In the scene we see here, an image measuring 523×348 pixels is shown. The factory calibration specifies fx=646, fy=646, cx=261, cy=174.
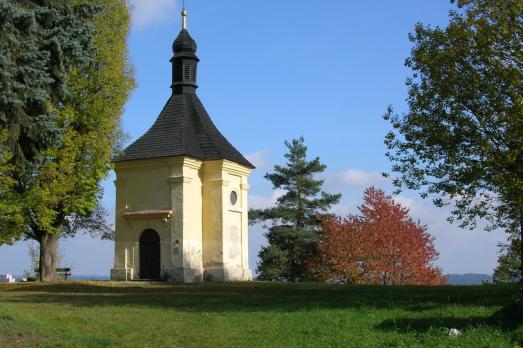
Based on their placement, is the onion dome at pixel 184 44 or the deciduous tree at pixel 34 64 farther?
the onion dome at pixel 184 44

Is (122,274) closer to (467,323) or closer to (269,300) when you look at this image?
(269,300)

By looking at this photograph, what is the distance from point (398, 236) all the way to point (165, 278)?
1433 cm

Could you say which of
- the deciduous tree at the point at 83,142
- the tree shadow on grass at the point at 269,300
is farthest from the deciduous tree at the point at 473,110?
the deciduous tree at the point at 83,142

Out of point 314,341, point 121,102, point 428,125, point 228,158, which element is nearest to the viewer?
point 314,341

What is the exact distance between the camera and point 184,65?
113 feet

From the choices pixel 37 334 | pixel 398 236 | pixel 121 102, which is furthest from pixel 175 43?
pixel 37 334

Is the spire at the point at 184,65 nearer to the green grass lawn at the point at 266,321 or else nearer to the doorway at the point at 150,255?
the doorway at the point at 150,255

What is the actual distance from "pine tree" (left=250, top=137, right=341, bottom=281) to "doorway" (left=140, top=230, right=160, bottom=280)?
9730mm

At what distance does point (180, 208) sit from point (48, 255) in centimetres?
616

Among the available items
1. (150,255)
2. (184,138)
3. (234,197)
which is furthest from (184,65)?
(150,255)

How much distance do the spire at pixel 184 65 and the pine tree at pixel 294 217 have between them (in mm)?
10502

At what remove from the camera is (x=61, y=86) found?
42.2 feet

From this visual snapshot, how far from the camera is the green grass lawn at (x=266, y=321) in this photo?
33.4ft

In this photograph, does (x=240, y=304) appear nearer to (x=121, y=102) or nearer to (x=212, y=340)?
(x=212, y=340)
